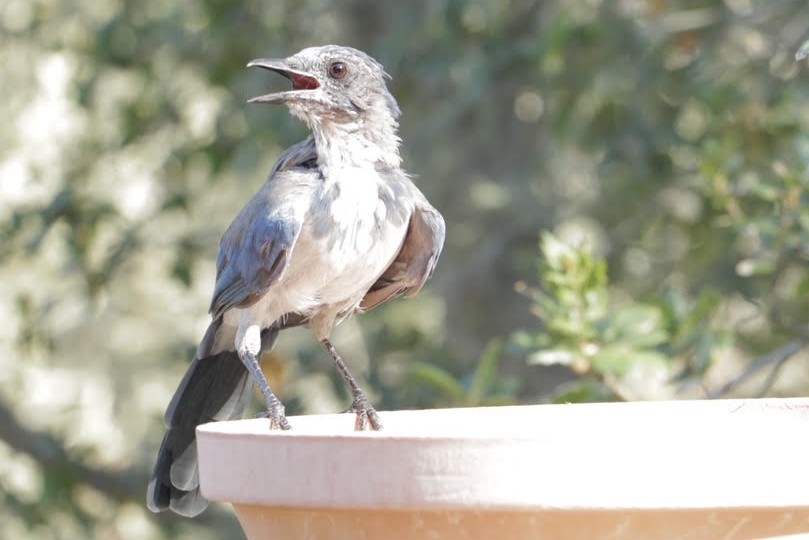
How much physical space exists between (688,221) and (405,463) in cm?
483

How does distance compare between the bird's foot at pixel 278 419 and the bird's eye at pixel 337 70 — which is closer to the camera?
the bird's foot at pixel 278 419

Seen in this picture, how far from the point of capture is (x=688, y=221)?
668cm

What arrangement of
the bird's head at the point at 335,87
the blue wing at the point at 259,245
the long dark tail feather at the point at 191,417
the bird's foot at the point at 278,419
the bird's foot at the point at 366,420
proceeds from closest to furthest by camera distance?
the bird's foot at the point at 278,419 < the bird's foot at the point at 366,420 < the blue wing at the point at 259,245 < the long dark tail feather at the point at 191,417 < the bird's head at the point at 335,87

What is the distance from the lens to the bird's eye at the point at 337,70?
13.7 ft

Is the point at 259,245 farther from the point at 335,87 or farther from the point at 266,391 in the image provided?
the point at 335,87

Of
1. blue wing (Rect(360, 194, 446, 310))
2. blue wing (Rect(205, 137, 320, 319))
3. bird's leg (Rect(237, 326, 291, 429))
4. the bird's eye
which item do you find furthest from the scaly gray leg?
the bird's eye

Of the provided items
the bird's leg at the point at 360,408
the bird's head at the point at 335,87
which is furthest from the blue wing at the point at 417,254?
the bird's head at the point at 335,87

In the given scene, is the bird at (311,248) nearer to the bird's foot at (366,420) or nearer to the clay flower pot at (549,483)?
the bird's foot at (366,420)

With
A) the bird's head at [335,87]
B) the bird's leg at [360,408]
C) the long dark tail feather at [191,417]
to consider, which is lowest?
the long dark tail feather at [191,417]

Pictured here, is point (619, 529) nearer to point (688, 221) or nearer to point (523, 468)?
point (523, 468)

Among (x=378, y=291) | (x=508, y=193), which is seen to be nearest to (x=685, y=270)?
(x=508, y=193)

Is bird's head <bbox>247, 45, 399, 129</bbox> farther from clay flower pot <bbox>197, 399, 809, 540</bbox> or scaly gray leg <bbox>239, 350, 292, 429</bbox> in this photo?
clay flower pot <bbox>197, 399, 809, 540</bbox>

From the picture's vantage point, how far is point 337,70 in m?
4.17

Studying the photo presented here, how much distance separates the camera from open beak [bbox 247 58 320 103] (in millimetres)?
3850
